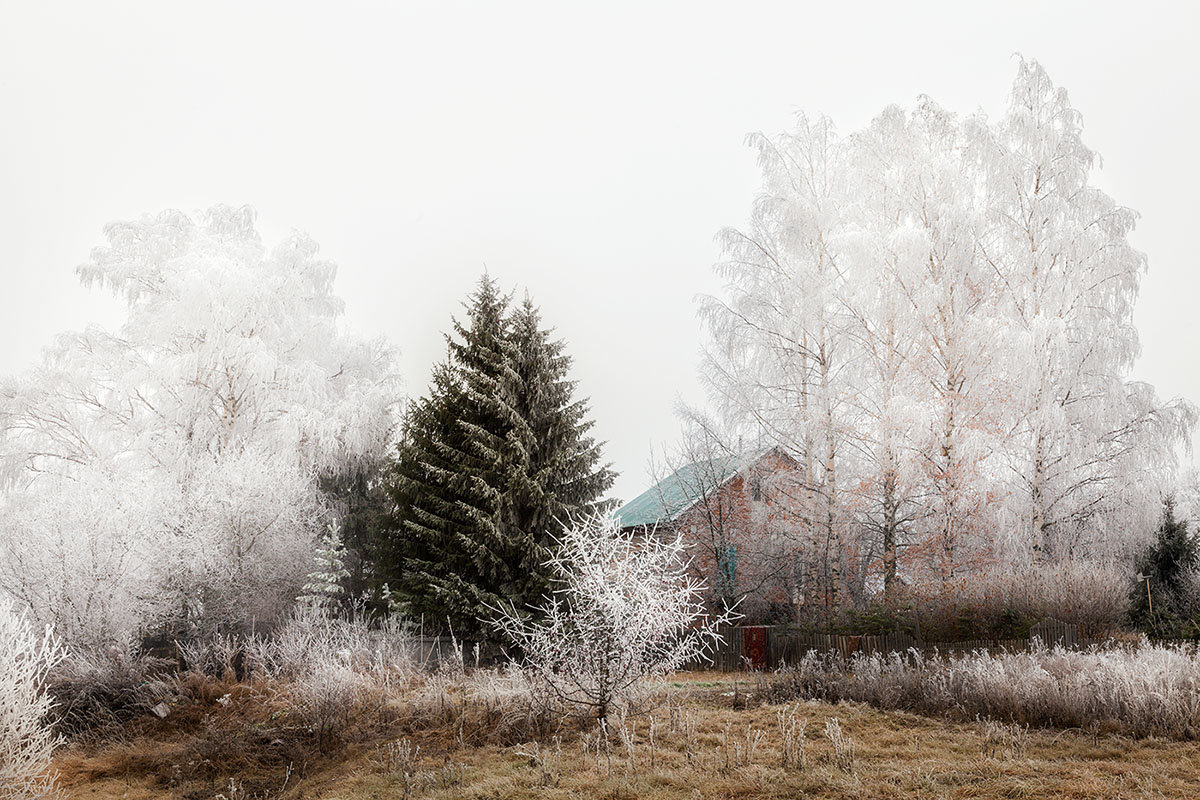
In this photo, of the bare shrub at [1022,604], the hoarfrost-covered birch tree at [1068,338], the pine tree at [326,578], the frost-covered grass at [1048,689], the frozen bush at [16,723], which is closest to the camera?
the frozen bush at [16,723]

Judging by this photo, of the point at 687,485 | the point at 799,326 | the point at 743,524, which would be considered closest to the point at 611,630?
the point at 799,326

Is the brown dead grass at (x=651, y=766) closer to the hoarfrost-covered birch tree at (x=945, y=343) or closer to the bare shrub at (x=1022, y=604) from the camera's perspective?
the bare shrub at (x=1022, y=604)

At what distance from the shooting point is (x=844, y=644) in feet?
50.2

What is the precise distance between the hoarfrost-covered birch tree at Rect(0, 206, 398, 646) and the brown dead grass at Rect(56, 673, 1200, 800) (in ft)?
16.3

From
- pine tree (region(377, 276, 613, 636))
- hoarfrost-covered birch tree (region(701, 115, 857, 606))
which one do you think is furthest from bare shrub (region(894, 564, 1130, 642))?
pine tree (region(377, 276, 613, 636))

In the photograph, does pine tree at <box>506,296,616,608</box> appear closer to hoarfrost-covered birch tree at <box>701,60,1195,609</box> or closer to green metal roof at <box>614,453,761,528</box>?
green metal roof at <box>614,453,761,528</box>

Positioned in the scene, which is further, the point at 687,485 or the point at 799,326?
the point at 687,485

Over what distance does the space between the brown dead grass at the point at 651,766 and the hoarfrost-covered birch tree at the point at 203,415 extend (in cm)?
497

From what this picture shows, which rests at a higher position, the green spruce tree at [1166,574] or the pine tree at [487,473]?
the pine tree at [487,473]

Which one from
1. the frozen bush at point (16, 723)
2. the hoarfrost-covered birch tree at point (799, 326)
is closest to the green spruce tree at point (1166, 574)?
the hoarfrost-covered birch tree at point (799, 326)

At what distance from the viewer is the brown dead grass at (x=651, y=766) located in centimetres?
749

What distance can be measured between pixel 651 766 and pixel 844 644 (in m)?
7.80

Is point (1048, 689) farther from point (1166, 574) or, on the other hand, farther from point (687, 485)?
point (687, 485)

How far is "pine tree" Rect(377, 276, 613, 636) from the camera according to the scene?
16.4 meters
